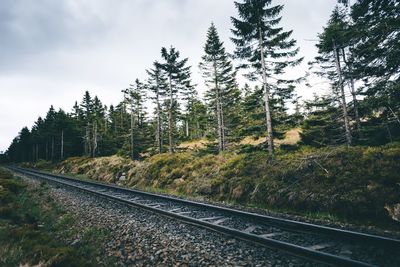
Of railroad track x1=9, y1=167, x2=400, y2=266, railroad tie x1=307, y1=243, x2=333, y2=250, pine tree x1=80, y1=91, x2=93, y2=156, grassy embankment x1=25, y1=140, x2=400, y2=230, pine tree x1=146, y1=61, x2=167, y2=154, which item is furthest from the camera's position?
pine tree x1=80, y1=91, x2=93, y2=156

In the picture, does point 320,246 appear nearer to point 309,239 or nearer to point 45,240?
point 309,239

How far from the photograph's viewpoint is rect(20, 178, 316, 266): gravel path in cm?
493

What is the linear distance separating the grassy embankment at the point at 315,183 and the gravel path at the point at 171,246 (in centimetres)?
395

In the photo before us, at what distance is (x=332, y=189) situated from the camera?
861 cm

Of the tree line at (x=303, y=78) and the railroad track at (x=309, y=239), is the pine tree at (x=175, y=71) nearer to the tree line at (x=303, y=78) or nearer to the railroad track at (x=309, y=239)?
the tree line at (x=303, y=78)

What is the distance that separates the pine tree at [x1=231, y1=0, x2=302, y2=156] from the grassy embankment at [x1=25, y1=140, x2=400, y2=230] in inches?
220

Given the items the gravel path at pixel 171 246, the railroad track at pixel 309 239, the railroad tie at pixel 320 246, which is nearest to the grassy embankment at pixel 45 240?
the gravel path at pixel 171 246

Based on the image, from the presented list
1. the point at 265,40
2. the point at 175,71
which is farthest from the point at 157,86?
the point at 265,40

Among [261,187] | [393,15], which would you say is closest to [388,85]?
[393,15]

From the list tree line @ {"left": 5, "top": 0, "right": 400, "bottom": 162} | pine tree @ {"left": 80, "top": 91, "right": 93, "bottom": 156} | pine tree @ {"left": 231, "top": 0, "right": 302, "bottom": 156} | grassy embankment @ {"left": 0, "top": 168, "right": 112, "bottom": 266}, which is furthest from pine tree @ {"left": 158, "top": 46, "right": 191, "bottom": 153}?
pine tree @ {"left": 80, "top": 91, "right": 93, "bottom": 156}

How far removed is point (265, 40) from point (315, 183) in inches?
459

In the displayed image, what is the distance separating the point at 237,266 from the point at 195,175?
11574mm

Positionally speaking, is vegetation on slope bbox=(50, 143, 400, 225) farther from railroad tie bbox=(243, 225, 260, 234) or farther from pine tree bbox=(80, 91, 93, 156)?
pine tree bbox=(80, 91, 93, 156)

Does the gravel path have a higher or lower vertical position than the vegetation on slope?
lower
